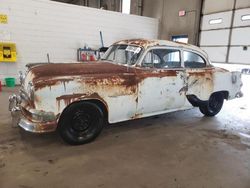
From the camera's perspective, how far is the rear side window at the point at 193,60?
4.06 meters

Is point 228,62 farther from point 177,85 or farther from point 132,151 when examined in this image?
point 132,151

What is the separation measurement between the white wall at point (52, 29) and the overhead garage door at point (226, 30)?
305 centimetres

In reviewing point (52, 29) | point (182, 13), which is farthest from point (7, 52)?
point (182, 13)

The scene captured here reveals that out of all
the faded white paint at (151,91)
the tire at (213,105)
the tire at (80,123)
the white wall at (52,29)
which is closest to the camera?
the faded white paint at (151,91)

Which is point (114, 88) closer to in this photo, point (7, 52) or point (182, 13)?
point (7, 52)

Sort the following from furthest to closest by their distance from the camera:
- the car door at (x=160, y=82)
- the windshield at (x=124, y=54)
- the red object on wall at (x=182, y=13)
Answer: the red object on wall at (x=182, y=13), the windshield at (x=124, y=54), the car door at (x=160, y=82)

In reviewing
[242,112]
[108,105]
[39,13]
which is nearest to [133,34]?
[39,13]

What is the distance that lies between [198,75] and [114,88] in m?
1.90

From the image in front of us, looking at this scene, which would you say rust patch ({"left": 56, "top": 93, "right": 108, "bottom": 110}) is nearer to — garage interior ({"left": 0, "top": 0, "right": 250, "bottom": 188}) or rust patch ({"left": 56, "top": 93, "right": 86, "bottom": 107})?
rust patch ({"left": 56, "top": 93, "right": 86, "bottom": 107})

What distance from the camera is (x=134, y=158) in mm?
2764

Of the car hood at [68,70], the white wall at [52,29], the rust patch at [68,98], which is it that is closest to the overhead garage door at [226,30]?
the white wall at [52,29]

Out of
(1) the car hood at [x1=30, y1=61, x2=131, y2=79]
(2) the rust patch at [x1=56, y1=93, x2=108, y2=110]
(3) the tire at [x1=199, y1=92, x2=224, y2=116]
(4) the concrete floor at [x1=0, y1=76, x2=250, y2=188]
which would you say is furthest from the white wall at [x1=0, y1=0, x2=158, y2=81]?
(2) the rust patch at [x1=56, y1=93, x2=108, y2=110]

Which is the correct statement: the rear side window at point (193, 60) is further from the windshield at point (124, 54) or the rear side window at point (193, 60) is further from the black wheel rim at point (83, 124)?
the black wheel rim at point (83, 124)

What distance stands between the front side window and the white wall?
4.88 metres
